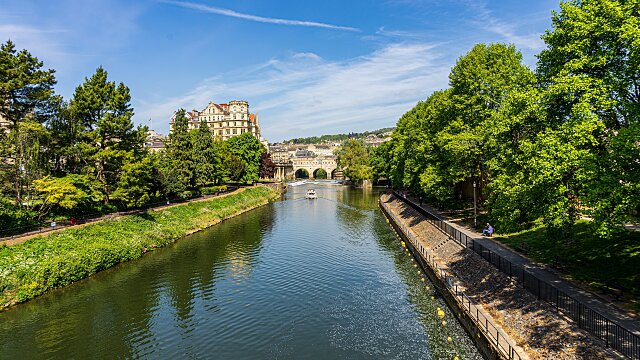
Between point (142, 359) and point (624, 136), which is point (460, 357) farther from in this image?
point (142, 359)

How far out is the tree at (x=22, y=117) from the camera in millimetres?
38344

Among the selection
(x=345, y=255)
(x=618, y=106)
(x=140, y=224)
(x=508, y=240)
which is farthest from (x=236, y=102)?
(x=618, y=106)

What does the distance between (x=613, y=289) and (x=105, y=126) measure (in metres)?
51.0

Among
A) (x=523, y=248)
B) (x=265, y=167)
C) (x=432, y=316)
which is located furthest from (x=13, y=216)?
(x=265, y=167)

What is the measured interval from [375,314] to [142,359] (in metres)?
14.7

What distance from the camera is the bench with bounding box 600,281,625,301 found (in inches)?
769

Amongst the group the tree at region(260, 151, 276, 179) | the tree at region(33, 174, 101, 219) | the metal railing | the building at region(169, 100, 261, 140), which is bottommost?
the metal railing

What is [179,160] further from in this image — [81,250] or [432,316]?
[432,316]

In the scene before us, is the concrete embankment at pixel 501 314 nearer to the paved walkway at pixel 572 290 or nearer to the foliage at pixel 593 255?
the paved walkway at pixel 572 290

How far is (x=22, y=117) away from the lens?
43.8 meters

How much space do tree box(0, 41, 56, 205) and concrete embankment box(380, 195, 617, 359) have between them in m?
41.2

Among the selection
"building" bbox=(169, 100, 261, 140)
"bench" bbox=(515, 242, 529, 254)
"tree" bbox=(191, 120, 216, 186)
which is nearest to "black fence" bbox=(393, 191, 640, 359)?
"bench" bbox=(515, 242, 529, 254)

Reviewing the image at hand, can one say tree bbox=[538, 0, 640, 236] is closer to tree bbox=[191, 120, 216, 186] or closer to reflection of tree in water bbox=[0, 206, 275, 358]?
reflection of tree in water bbox=[0, 206, 275, 358]

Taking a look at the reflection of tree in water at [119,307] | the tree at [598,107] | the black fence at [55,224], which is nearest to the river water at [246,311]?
the reflection of tree in water at [119,307]
